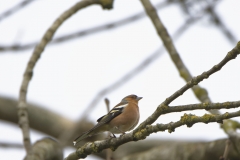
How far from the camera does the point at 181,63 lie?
6234mm

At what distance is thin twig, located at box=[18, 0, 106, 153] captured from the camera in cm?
401

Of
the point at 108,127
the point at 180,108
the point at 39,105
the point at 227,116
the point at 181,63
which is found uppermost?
the point at 39,105

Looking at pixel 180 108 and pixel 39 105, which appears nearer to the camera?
pixel 180 108

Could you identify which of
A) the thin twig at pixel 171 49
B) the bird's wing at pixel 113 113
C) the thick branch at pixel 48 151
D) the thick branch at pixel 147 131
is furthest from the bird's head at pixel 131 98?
the thick branch at pixel 147 131

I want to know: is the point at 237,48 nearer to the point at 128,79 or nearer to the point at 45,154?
the point at 128,79

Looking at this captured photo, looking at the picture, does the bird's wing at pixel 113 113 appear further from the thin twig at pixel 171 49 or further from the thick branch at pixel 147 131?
the thick branch at pixel 147 131

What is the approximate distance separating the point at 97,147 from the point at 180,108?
34.6 inches

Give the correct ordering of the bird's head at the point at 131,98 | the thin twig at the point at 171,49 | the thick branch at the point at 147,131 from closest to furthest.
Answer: the thick branch at the point at 147,131 → the thin twig at the point at 171,49 → the bird's head at the point at 131,98

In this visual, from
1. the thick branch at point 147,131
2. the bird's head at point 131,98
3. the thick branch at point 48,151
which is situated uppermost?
the bird's head at point 131,98

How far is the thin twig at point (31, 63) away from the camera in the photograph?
4.01 meters

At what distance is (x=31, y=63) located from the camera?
518 centimetres

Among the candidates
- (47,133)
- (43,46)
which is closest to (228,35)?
(43,46)

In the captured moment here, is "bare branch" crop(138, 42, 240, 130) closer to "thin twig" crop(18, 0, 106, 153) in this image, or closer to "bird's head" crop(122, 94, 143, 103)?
"thin twig" crop(18, 0, 106, 153)

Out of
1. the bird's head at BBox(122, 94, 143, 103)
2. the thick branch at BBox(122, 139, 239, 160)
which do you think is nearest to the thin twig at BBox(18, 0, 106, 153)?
the bird's head at BBox(122, 94, 143, 103)
